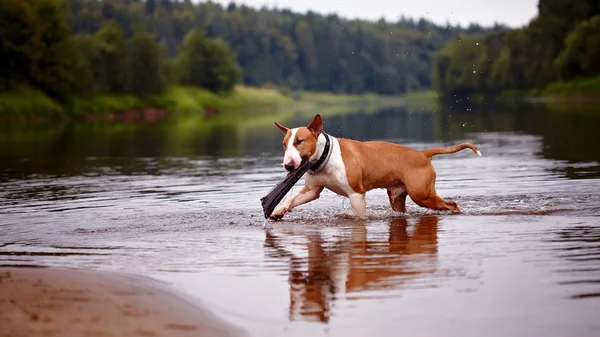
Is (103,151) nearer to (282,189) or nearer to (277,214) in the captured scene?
(277,214)

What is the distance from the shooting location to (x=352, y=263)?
27.7ft

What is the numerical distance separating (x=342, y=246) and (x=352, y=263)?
107 centimetres

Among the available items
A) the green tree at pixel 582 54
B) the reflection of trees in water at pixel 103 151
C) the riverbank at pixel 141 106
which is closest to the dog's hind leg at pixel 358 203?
the reflection of trees in water at pixel 103 151

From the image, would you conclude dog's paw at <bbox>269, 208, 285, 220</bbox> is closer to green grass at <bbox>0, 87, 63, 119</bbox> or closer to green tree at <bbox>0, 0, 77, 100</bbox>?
green grass at <bbox>0, 87, 63, 119</bbox>

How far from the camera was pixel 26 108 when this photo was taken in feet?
186

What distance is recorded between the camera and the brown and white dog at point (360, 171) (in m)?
11.2

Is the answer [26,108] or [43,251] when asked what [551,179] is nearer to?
[43,251]

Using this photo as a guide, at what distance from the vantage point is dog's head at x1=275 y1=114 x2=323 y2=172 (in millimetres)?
10766

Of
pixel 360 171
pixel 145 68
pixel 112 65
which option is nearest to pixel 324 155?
pixel 360 171

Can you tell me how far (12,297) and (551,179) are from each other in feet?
36.4

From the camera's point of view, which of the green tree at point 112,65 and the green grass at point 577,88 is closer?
the green grass at point 577,88

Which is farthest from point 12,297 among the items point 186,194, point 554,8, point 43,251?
point 554,8

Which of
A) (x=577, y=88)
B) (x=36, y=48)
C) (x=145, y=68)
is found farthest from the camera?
(x=145, y=68)

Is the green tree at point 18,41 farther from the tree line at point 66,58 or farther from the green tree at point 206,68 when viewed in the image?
the green tree at point 206,68
